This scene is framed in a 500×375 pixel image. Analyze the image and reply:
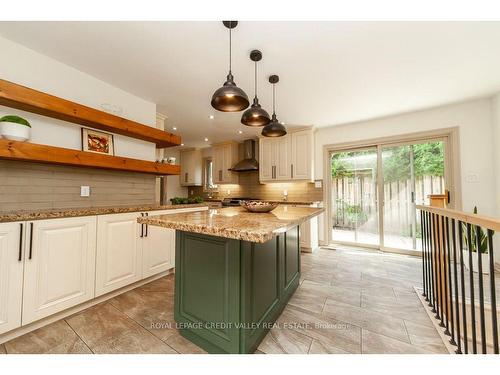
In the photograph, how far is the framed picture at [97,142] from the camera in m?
2.38

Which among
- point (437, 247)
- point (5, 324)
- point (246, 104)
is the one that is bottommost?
point (5, 324)

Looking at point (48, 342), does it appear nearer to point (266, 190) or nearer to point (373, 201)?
point (266, 190)

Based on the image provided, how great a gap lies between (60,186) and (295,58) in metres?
2.83

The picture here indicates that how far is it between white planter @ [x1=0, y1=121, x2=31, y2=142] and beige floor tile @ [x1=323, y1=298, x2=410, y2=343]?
3.15 meters

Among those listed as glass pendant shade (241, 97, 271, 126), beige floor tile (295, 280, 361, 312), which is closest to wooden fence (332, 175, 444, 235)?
beige floor tile (295, 280, 361, 312)

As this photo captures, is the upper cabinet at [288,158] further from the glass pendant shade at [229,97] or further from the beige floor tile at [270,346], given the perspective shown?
the beige floor tile at [270,346]

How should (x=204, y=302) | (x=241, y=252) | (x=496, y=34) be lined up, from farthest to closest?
(x=496, y=34)
(x=204, y=302)
(x=241, y=252)

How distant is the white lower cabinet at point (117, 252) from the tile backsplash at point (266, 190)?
3302 mm

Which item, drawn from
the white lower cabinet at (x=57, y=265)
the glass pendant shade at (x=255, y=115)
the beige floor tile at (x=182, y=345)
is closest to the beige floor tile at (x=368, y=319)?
the beige floor tile at (x=182, y=345)

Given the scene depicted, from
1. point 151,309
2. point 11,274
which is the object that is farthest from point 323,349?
point 11,274

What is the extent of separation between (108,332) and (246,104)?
2.11 metres
